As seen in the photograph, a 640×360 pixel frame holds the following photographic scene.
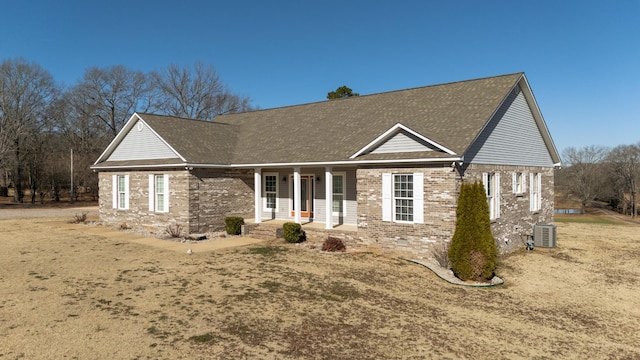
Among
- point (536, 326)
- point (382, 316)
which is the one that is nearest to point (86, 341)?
point (382, 316)

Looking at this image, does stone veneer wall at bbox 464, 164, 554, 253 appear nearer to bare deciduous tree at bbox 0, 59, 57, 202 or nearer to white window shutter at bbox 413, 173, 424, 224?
white window shutter at bbox 413, 173, 424, 224

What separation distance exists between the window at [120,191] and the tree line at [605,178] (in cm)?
5901

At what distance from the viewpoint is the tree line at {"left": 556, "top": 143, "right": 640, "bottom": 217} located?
2095 inches

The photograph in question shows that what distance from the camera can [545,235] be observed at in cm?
Result: 1656

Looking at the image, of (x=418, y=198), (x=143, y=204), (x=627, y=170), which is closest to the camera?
(x=418, y=198)

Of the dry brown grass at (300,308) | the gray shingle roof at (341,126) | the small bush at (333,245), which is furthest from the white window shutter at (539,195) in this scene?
the small bush at (333,245)

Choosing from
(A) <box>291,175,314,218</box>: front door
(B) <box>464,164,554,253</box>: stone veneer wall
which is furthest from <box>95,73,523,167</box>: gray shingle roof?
(B) <box>464,164,554,253</box>: stone veneer wall

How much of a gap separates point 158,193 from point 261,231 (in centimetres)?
585

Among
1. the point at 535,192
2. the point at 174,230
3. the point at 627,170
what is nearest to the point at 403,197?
the point at 535,192

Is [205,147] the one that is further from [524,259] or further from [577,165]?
[577,165]

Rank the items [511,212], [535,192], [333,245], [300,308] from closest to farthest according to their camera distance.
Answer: [300,308] → [333,245] → [511,212] → [535,192]

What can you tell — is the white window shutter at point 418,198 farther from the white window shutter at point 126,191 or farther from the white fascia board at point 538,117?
the white window shutter at point 126,191

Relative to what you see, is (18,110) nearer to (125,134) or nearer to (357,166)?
(125,134)

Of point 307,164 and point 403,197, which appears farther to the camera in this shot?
point 307,164
